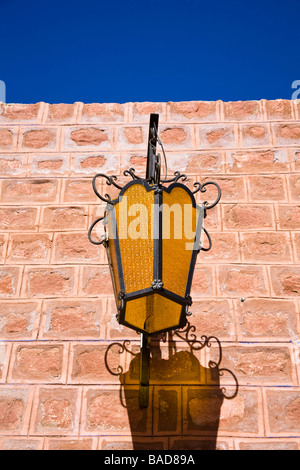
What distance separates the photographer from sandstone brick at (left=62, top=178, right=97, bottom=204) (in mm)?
3314

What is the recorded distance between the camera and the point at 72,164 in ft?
11.4

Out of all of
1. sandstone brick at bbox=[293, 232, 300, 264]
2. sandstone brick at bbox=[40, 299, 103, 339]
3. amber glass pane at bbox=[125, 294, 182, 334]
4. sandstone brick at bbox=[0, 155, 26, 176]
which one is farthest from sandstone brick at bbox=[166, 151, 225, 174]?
amber glass pane at bbox=[125, 294, 182, 334]

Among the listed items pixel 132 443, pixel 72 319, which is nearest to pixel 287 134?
pixel 72 319

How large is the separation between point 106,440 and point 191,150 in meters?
1.85

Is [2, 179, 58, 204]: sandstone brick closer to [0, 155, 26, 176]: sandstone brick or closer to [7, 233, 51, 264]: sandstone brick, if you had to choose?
[0, 155, 26, 176]: sandstone brick

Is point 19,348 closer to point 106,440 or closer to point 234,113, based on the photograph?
point 106,440

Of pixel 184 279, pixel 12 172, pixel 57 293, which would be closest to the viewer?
pixel 184 279

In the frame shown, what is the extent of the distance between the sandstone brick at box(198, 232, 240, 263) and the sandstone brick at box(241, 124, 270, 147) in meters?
0.71

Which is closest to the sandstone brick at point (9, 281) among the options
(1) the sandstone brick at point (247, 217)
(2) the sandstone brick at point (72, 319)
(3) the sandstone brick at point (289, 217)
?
(2) the sandstone brick at point (72, 319)

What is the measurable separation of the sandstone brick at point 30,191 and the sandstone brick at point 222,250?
3.31 ft

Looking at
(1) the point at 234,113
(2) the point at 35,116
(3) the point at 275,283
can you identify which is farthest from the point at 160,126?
(3) the point at 275,283

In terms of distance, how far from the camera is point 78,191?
11.0ft

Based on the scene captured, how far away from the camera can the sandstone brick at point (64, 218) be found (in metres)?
3.22

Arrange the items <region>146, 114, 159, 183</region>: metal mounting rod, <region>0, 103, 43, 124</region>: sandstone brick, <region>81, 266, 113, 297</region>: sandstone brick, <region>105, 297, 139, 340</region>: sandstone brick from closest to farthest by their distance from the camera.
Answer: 1. <region>146, 114, 159, 183</region>: metal mounting rod
2. <region>105, 297, 139, 340</region>: sandstone brick
3. <region>81, 266, 113, 297</region>: sandstone brick
4. <region>0, 103, 43, 124</region>: sandstone brick
